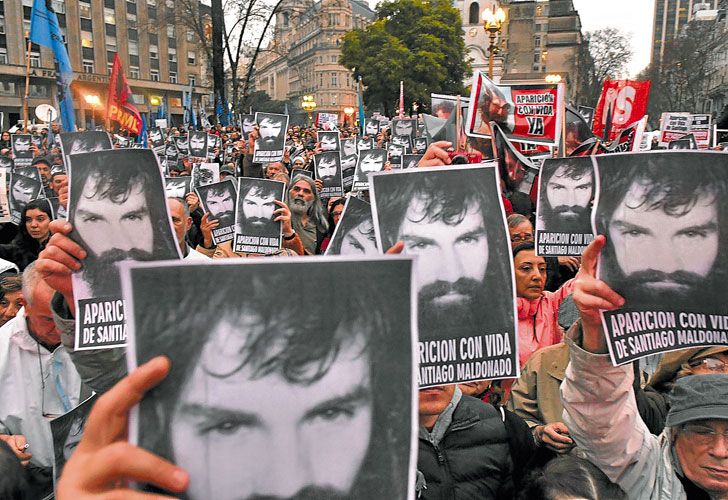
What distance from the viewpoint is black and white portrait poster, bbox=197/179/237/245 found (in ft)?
20.3

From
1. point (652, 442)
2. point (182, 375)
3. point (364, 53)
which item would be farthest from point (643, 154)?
point (364, 53)

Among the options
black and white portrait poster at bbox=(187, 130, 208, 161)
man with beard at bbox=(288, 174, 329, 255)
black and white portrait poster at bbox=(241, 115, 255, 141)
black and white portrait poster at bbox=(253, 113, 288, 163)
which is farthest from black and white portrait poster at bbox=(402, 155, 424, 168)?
black and white portrait poster at bbox=(187, 130, 208, 161)

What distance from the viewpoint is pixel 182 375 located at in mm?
1124

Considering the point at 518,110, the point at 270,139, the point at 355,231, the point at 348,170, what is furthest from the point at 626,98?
the point at 355,231

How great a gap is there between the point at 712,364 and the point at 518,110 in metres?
3.52

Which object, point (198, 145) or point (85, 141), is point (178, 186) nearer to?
point (85, 141)

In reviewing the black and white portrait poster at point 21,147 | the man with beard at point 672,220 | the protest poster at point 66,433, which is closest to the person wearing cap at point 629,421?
the man with beard at point 672,220

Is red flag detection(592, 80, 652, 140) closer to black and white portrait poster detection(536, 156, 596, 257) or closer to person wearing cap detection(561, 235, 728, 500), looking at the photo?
black and white portrait poster detection(536, 156, 596, 257)

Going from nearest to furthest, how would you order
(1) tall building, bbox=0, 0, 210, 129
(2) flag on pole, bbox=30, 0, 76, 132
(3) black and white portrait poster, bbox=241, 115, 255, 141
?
(2) flag on pole, bbox=30, 0, 76, 132, (3) black and white portrait poster, bbox=241, 115, 255, 141, (1) tall building, bbox=0, 0, 210, 129

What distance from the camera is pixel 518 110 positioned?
18.4 ft

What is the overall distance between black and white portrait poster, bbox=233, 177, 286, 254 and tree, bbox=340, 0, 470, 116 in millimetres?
45792

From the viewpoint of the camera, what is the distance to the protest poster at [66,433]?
7.16ft

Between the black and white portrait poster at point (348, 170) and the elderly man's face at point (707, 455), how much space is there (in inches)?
329

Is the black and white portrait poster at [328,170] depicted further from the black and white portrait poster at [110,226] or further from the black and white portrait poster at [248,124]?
the black and white portrait poster at [110,226]
